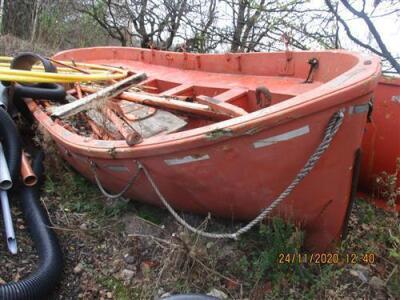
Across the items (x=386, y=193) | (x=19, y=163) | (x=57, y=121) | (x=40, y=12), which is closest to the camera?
(x=386, y=193)

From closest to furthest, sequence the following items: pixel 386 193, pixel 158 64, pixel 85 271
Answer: pixel 85 271
pixel 386 193
pixel 158 64

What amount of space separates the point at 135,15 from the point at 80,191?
240 inches

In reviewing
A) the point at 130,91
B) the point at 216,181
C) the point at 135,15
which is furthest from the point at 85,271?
the point at 135,15

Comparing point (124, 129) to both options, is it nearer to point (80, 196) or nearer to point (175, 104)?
point (175, 104)

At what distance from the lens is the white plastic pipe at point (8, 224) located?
280 cm

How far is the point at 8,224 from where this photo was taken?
9.40 feet

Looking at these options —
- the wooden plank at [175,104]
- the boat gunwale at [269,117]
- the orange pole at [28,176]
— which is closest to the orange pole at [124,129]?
the boat gunwale at [269,117]

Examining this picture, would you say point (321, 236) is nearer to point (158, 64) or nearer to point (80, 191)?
point (80, 191)

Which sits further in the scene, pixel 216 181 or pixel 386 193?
pixel 386 193

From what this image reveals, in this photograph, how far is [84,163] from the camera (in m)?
3.21
